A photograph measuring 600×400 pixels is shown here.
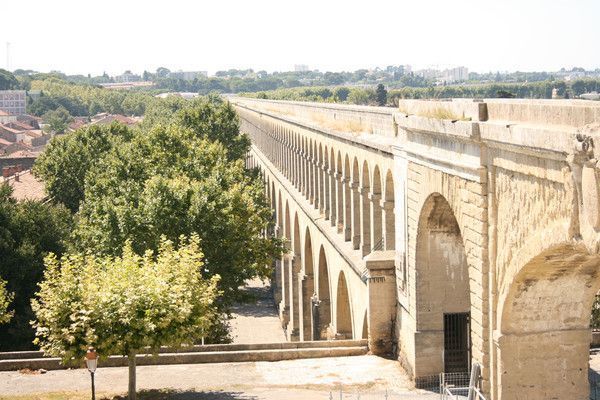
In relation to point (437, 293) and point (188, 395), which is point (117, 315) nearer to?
point (188, 395)

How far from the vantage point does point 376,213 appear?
94.8 feet

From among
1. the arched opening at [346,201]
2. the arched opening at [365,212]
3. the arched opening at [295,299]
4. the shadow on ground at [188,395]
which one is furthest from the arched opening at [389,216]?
the arched opening at [295,299]

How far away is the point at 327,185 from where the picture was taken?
39.0 meters

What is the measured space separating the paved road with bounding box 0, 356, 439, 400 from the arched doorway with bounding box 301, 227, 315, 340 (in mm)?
19877

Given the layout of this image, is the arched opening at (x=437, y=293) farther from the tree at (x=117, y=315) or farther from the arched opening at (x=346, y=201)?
the arched opening at (x=346, y=201)

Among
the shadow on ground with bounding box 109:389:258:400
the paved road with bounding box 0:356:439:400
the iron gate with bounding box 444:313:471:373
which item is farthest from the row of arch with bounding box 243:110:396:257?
the shadow on ground with bounding box 109:389:258:400

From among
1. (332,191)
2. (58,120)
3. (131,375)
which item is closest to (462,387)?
(131,375)

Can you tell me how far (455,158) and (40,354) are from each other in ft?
39.7

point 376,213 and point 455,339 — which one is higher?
point 376,213

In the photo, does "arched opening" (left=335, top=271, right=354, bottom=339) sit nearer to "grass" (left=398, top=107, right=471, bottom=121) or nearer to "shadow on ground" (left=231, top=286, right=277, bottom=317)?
"grass" (left=398, top=107, right=471, bottom=121)

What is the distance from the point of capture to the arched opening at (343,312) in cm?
3394

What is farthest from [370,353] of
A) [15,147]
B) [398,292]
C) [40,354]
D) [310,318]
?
[15,147]

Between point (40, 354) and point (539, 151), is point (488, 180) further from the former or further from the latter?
point (40, 354)

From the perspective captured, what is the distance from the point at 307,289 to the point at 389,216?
18.0 m
